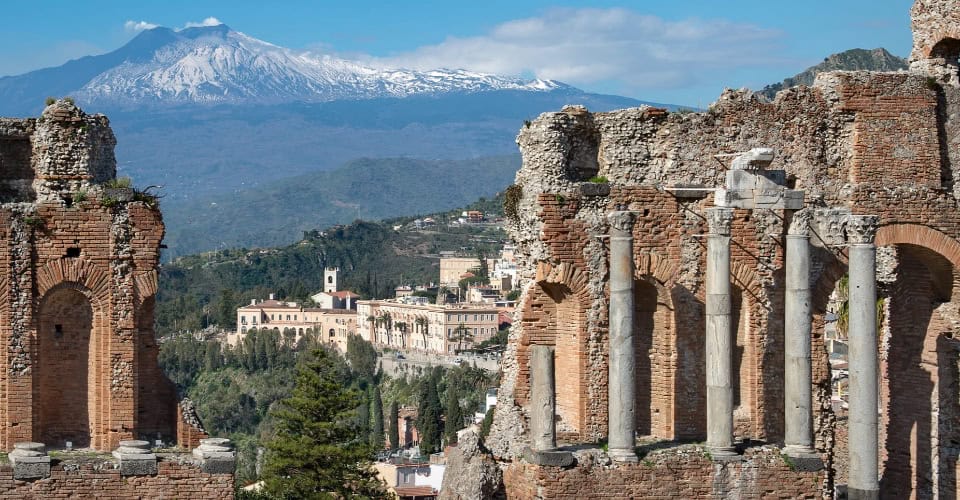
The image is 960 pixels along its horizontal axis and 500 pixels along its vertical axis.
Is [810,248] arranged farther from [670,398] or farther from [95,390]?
[95,390]

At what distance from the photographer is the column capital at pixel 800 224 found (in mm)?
30562

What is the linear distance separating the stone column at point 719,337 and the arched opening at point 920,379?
5.00 m

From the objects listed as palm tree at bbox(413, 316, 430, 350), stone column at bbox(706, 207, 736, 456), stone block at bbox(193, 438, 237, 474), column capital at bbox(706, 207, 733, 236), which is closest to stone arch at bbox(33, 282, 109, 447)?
stone block at bbox(193, 438, 237, 474)

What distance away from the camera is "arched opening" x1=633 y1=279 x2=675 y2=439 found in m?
31.3

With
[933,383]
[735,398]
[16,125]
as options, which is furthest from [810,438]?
[16,125]

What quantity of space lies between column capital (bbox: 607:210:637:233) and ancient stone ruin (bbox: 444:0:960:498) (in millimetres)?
29

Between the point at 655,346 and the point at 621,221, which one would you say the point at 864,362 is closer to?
the point at 655,346

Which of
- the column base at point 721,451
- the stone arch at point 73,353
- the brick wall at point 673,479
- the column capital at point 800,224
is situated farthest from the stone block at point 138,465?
the column capital at point 800,224

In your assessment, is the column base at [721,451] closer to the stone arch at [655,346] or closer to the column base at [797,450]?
the column base at [797,450]

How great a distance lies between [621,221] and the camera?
1169 inches

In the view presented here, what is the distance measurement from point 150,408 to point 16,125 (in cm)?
540

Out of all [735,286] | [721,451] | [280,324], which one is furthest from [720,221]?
[280,324]

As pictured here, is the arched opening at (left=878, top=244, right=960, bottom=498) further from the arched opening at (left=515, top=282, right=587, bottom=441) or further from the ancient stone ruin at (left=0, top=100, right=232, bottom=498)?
the ancient stone ruin at (left=0, top=100, right=232, bottom=498)

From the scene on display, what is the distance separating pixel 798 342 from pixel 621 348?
3322 millimetres
